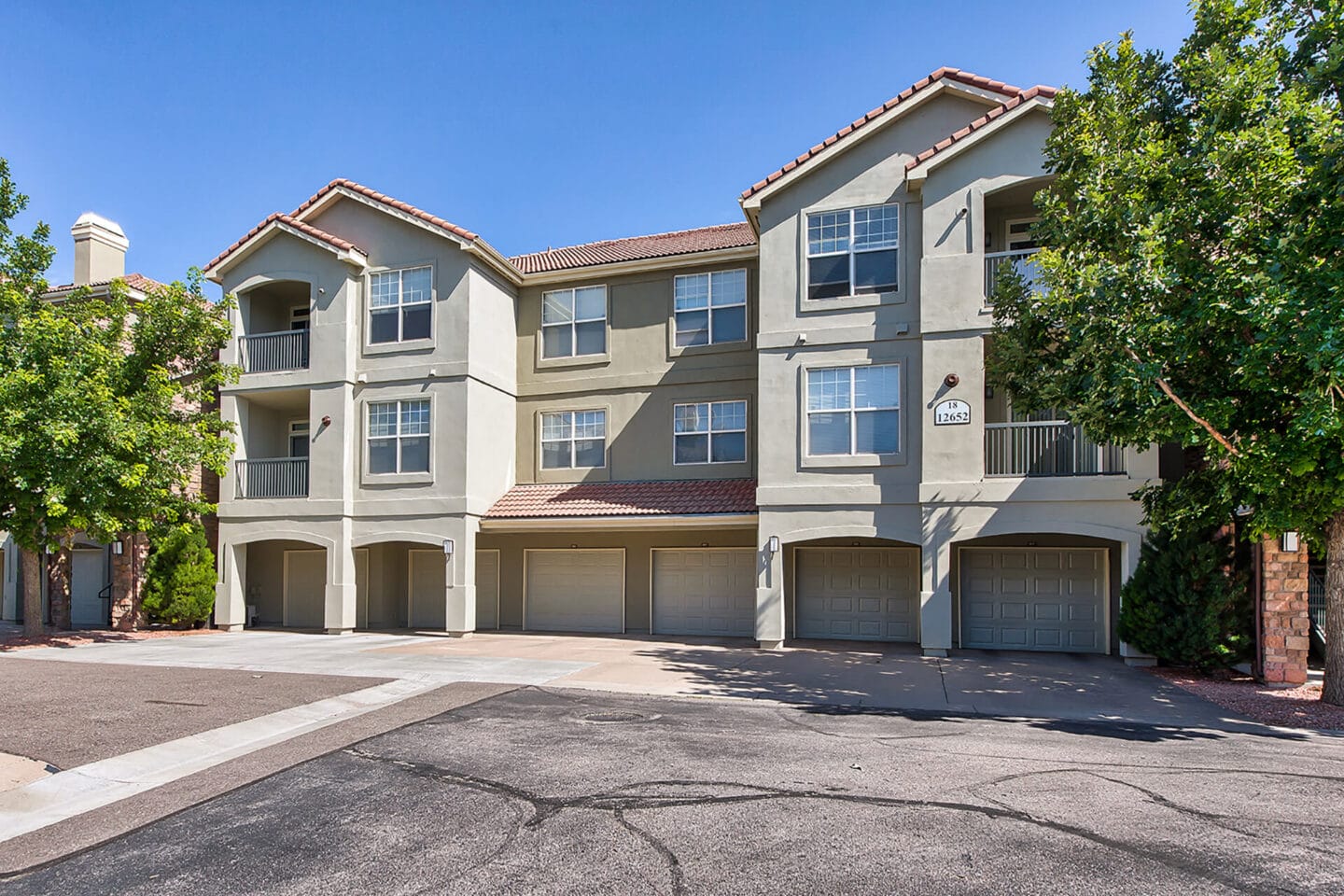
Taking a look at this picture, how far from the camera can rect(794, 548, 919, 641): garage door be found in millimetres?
17047

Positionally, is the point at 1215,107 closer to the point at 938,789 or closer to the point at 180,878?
the point at 938,789

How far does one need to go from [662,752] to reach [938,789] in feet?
8.25

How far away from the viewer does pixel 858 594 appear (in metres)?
17.3

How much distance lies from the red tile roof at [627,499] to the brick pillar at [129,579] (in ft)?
28.8

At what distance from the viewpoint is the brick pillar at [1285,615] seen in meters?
12.0

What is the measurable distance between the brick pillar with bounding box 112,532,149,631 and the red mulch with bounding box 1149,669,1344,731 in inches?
840

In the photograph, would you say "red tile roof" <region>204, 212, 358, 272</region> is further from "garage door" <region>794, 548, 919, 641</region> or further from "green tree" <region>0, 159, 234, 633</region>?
"garage door" <region>794, 548, 919, 641</region>

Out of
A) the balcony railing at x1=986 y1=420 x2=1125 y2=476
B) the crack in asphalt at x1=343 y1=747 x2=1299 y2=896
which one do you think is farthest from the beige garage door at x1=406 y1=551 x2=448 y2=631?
the crack in asphalt at x1=343 y1=747 x2=1299 y2=896

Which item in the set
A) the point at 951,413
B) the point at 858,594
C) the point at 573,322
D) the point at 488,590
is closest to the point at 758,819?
the point at 951,413

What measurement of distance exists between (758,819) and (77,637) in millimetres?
17876

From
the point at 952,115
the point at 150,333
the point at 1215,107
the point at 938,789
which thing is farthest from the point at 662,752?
the point at 150,333

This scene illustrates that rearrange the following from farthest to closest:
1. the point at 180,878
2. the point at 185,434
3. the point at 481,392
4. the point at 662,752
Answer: the point at 481,392, the point at 185,434, the point at 662,752, the point at 180,878

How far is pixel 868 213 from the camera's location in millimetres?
16141

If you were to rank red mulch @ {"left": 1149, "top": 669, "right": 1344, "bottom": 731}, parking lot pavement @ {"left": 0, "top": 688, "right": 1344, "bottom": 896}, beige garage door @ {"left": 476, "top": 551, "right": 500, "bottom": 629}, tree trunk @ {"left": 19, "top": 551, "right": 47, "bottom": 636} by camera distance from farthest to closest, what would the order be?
1. beige garage door @ {"left": 476, "top": 551, "right": 500, "bottom": 629}
2. tree trunk @ {"left": 19, "top": 551, "right": 47, "bottom": 636}
3. red mulch @ {"left": 1149, "top": 669, "right": 1344, "bottom": 731}
4. parking lot pavement @ {"left": 0, "top": 688, "right": 1344, "bottom": 896}
